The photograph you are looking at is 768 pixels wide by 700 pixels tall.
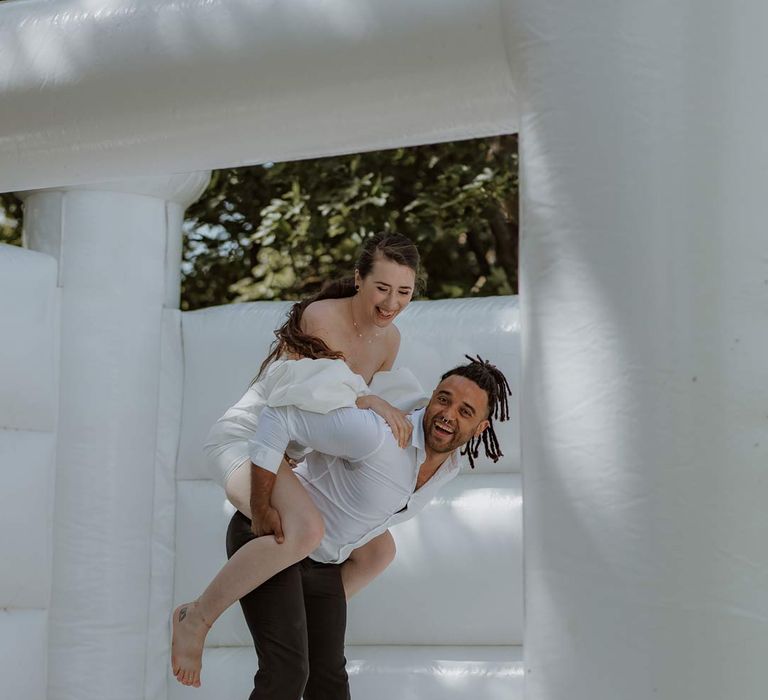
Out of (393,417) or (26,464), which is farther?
(26,464)

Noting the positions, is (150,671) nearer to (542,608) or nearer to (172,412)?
(172,412)

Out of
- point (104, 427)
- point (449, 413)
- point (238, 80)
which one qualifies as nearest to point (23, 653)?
point (104, 427)

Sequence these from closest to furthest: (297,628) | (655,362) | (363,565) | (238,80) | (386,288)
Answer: (655,362) < (238,80) < (297,628) < (386,288) < (363,565)

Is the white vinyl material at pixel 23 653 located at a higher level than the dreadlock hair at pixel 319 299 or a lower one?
lower

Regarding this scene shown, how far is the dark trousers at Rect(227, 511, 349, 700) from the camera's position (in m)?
2.40

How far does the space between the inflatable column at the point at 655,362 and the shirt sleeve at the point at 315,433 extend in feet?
3.36

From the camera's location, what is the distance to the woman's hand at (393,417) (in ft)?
7.75

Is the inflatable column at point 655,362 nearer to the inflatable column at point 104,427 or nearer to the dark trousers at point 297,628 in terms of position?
the dark trousers at point 297,628

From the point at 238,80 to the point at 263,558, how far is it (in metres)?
1.09

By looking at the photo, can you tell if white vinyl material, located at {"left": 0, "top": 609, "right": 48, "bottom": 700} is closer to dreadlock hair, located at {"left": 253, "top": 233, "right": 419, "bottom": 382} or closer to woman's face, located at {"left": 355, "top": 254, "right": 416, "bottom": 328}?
dreadlock hair, located at {"left": 253, "top": 233, "right": 419, "bottom": 382}

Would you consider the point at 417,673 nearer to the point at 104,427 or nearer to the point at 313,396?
the point at 104,427

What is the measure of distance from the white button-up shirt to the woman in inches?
1.2

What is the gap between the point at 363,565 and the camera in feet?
8.77

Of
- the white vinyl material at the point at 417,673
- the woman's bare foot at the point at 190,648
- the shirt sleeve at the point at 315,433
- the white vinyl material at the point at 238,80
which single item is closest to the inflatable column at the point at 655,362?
the white vinyl material at the point at 238,80
